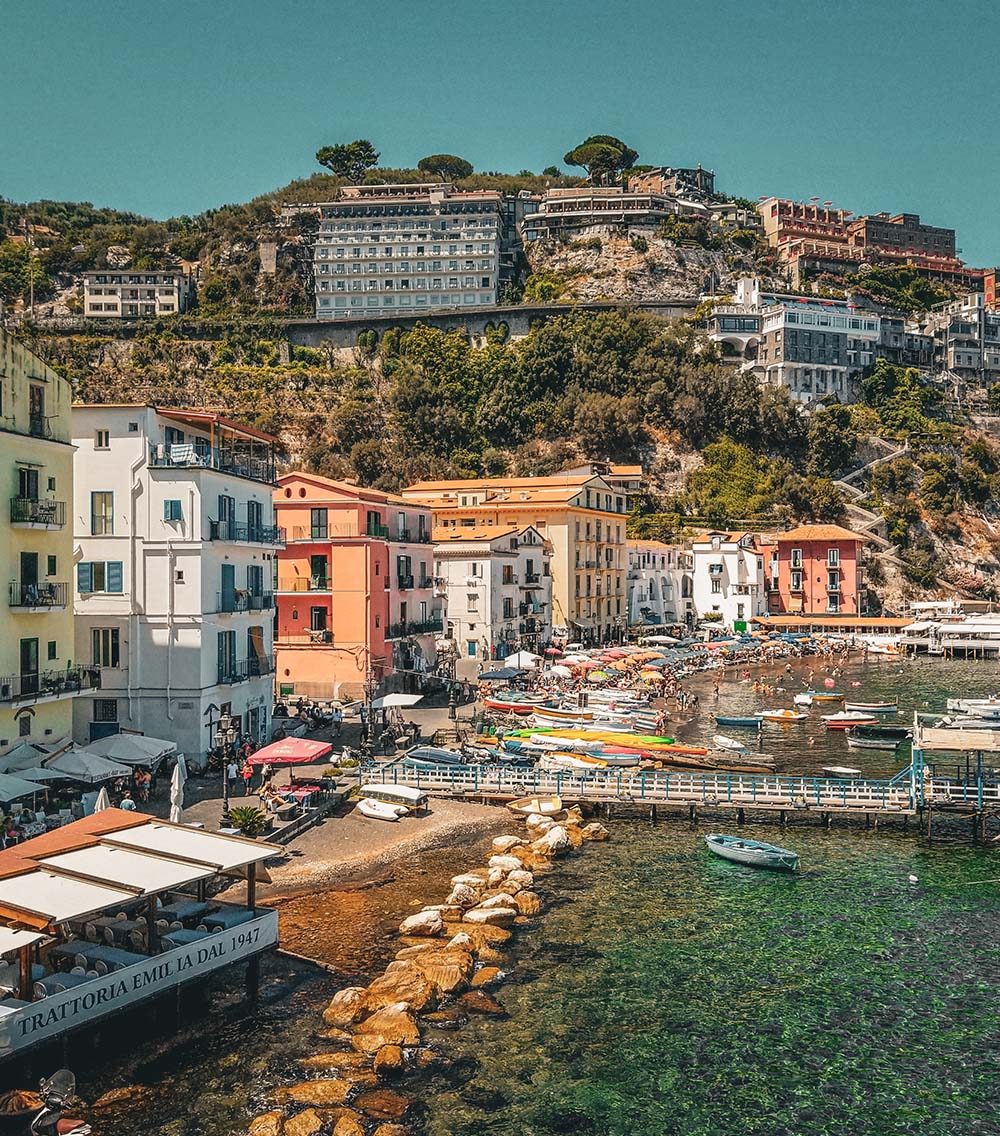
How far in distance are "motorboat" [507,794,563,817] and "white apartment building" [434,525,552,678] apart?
2771 cm

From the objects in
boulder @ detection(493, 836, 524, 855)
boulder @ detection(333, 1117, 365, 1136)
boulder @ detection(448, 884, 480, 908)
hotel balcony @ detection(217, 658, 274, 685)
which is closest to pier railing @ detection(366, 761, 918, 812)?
boulder @ detection(493, 836, 524, 855)

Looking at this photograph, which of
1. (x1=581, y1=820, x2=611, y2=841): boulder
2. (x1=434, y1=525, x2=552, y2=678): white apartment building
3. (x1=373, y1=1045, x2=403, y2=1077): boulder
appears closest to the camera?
Answer: (x1=373, y1=1045, x2=403, y2=1077): boulder

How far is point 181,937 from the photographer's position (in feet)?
68.9

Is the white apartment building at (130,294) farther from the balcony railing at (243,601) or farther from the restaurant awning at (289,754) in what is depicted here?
the restaurant awning at (289,754)

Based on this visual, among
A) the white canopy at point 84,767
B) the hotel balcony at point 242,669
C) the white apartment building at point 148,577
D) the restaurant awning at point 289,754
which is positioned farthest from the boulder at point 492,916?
the hotel balcony at point 242,669

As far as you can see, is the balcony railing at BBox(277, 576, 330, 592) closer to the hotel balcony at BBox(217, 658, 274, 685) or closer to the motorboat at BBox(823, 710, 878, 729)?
the hotel balcony at BBox(217, 658, 274, 685)

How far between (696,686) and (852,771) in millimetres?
28756

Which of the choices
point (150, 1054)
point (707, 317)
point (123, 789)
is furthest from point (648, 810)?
point (707, 317)

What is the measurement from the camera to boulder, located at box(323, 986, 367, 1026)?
20719 millimetres

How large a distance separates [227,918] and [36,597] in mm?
14691

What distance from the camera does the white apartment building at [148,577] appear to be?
123 feet

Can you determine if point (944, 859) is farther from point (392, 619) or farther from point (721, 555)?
point (721, 555)

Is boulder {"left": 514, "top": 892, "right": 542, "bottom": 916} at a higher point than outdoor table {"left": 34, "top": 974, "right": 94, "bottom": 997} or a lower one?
lower

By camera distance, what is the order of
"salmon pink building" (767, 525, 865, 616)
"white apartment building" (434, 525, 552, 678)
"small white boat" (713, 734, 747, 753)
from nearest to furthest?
"small white boat" (713, 734, 747, 753)
"white apartment building" (434, 525, 552, 678)
"salmon pink building" (767, 525, 865, 616)
